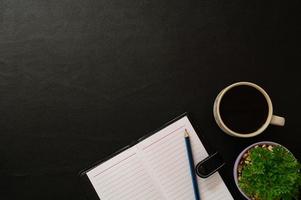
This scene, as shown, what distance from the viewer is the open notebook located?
0.79m

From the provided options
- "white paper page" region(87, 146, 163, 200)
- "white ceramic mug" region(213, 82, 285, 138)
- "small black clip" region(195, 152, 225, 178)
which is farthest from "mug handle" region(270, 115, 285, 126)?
"white paper page" region(87, 146, 163, 200)

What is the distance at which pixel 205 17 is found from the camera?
84 centimetres

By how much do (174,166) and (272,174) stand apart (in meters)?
0.20

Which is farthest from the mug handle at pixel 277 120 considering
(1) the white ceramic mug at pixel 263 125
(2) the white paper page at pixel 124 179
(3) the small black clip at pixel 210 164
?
(2) the white paper page at pixel 124 179

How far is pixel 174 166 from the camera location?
810 mm

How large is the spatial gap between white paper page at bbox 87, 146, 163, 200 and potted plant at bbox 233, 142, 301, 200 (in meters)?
0.19

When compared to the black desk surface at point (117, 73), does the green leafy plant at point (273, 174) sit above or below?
below

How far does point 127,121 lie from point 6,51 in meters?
0.29

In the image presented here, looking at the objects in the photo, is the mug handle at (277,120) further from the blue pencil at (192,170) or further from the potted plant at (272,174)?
the blue pencil at (192,170)

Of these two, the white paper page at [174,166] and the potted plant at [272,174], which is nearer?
the potted plant at [272,174]

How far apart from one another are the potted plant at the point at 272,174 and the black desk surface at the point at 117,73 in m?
0.10

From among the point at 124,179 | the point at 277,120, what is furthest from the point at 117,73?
the point at 277,120

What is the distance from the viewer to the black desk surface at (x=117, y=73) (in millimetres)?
794

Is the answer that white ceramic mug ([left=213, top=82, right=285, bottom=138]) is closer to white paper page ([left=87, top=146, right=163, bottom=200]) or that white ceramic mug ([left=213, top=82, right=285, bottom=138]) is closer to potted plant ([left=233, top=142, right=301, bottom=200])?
potted plant ([left=233, top=142, right=301, bottom=200])
